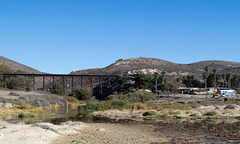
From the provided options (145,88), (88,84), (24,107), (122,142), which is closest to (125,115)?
(24,107)

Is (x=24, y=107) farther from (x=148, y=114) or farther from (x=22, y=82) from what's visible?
(x=22, y=82)

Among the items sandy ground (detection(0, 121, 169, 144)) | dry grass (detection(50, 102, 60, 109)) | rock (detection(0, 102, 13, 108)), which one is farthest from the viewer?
dry grass (detection(50, 102, 60, 109))

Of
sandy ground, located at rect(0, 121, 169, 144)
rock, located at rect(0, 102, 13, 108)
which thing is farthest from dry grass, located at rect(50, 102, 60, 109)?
sandy ground, located at rect(0, 121, 169, 144)

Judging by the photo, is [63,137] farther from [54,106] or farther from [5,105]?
[54,106]

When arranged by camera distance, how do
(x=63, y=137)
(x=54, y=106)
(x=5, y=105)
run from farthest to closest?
(x=54, y=106)
(x=5, y=105)
(x=63, y=137)

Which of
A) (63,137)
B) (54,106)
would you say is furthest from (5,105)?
(63,137)

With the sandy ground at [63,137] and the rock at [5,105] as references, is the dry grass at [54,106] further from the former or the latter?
the sandy ground at [63,137]

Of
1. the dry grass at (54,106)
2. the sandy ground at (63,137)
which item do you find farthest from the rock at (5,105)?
the sandy ground at (63,137)

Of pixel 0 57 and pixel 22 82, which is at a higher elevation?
pixel 0 57

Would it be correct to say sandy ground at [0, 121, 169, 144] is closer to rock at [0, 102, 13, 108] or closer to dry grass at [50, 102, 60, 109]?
rock at [0, 102, 13, 108]

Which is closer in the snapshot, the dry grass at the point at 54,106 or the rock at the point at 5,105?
the rock at the point at 5,105

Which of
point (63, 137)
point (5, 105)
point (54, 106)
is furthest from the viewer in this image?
point (54, 106)

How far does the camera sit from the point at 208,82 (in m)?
130

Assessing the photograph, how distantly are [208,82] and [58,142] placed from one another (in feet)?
387
